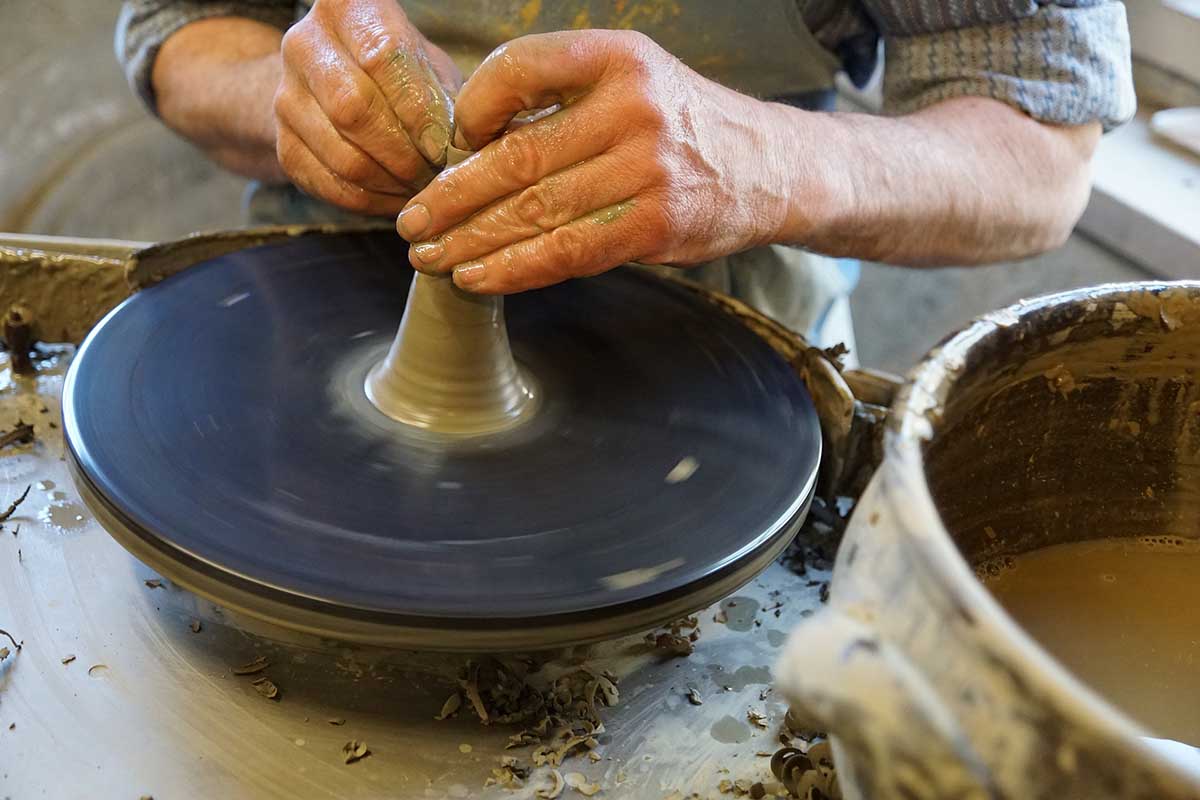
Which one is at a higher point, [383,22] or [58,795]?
[383,22]

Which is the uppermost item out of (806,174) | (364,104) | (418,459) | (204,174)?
(364,104)

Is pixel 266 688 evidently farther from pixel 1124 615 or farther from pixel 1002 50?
pixel 1002 50

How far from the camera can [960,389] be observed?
2.02 feet

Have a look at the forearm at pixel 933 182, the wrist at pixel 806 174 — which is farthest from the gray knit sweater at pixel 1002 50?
the wrist at pixel 806 174

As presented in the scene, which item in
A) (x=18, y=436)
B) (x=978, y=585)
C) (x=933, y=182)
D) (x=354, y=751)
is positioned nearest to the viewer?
(x=978, y=585)

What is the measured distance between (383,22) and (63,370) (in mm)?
456

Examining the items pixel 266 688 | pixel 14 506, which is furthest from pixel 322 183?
pixel 266 688

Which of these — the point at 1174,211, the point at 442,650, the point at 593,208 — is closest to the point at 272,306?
the point at 593,208

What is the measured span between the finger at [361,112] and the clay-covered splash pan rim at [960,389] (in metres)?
0.50

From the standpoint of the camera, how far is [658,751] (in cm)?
76

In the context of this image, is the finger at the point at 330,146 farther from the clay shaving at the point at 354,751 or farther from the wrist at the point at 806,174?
the clay shaving at the point at 354,751

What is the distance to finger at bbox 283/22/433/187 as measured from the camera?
921 millimetres

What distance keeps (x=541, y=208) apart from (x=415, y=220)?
96 millimetres

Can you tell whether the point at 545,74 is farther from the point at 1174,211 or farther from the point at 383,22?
the point at 1174,211
